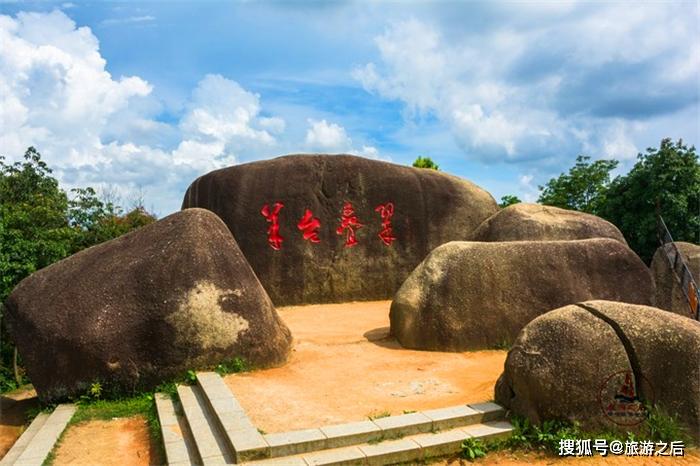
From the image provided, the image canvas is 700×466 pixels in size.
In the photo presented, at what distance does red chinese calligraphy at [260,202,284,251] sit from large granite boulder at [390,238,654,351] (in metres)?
4.93

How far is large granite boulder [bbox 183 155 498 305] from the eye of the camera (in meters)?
13.4

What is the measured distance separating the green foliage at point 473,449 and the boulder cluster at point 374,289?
0.70 meters

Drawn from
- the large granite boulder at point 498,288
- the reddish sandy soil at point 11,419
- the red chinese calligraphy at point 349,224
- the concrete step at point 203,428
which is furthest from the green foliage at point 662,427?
the red chinese calligraphy at point 349,224

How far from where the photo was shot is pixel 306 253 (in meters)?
13.6

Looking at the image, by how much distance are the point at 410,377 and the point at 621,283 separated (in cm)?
444

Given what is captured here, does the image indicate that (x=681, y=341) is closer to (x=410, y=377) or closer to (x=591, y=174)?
(x=410, y=377)

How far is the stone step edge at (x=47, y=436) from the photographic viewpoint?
5605 millimetres

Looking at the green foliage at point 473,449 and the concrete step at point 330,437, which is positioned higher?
the concrete step at point 330,437

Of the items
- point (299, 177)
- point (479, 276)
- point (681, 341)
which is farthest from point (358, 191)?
point (681, 341)

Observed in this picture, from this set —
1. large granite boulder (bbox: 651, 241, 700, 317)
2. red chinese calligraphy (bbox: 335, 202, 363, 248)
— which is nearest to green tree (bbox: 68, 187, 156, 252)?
red chinese calligraphy (bbox: 335, 202, 363, 248)

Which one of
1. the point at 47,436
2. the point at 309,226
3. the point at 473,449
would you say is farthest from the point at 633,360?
the point at 309,226

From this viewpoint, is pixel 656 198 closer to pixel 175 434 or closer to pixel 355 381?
pixel 355 381

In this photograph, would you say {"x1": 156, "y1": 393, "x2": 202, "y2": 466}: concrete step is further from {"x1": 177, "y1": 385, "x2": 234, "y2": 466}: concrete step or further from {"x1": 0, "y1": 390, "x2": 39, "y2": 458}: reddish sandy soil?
{"x1": 0, "y1": 390, "x2": 39, "y2": 458}: reddish sandy soil

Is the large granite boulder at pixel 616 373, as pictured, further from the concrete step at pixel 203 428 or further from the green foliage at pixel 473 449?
the concrete step at pixel 203 428
